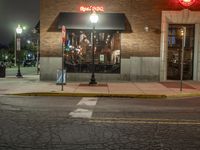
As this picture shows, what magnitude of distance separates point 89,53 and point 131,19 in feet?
10.6

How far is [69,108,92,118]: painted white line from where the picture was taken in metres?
12.7

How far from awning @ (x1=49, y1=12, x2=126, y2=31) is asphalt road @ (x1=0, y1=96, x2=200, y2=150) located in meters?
10.7

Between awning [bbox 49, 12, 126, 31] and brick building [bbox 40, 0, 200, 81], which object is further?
brick building [bbox 40, 0, 200, 81]

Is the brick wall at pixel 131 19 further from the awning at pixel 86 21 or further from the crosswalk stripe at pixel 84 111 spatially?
the crosswalk stripe at pixel 84 111

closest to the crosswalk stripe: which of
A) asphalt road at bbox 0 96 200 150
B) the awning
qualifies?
asphalt road at bbox 0 96 200 150

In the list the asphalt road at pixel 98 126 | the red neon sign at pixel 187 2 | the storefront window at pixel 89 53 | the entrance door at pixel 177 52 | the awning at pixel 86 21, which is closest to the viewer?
the asphalt road at pixel 98 126

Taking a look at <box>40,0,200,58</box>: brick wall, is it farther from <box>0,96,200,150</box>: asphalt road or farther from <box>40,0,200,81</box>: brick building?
<box>0,96,200,150</box>: asphalt road

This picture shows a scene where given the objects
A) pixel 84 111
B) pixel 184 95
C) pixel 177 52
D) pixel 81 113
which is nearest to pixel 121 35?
pixel 177 52

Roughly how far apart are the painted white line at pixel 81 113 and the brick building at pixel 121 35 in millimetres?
12930

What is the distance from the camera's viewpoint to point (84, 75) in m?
27.2

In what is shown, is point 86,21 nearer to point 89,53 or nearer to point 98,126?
point 89,53

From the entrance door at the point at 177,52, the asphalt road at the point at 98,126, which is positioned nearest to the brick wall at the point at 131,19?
the entrance door at the point at 177,52

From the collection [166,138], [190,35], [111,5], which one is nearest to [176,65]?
[190,35]

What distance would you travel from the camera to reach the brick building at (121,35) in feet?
87.9
